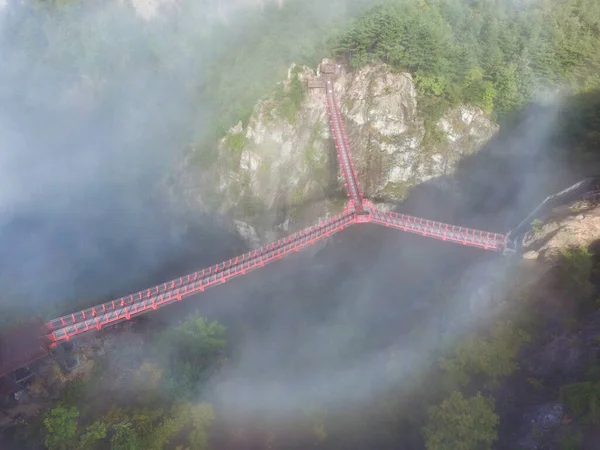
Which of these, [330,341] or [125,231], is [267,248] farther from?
[125,231]

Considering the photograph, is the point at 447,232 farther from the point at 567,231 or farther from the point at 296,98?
the point at 296,98

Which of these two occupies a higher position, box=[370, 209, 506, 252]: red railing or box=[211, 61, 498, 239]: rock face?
box=[211, 61, 498, 239]: rock face

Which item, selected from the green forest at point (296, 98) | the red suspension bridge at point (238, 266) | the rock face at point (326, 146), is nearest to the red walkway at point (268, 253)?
the red suspension bridge at point (238, 266)

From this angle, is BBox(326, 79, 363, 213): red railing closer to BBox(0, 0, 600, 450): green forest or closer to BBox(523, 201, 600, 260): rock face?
BBox(0, 0, 600, 450): green forest

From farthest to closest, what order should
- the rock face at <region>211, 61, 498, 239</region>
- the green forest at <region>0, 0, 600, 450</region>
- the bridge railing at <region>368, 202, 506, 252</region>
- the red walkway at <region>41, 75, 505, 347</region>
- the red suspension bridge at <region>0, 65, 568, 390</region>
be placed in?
the rock face at <region>211, 61, 498, 239</region> < the bridge railing at <region>368, 202, 506, 252</region> < the red walkway at <region>41, 75, 505, 347</region> < the red suspension bridge at <region>0, 65, 568, 390</region> < the green forest at <region>0, 0, 600, 450</region>

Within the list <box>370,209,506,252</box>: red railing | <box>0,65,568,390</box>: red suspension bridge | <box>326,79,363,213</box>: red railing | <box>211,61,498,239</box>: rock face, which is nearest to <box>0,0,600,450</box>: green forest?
<box>211,61,498,239</box>: rock face

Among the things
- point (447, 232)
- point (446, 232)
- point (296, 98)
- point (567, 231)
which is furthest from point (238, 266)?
point (567, 231)

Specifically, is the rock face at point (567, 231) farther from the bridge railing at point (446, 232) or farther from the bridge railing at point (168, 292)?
the bridge railing at point (168, 292)
